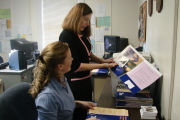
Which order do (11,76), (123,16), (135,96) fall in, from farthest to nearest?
(123,16)
(11,76)
(135,96)

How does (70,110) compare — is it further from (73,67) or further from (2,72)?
(2,72)

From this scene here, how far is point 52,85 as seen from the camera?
984mm

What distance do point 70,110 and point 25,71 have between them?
82.7 inches

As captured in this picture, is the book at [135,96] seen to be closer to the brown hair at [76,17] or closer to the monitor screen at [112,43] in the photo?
the brown hair at [76,17]

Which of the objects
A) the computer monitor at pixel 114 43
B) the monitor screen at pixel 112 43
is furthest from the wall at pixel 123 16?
the monitor screen at pixel 112 43

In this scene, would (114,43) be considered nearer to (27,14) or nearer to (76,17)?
(76,17)

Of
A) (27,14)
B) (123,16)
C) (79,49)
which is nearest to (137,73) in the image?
(79,49)

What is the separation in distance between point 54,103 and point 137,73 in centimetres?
57

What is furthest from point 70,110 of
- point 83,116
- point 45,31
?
point 45,31

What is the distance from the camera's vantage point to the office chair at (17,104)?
0.83 metres

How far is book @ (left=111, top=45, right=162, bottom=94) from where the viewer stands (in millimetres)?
1137

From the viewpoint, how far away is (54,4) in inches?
152

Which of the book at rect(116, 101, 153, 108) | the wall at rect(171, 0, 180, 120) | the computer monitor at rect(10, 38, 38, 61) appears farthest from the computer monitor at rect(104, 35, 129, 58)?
the wall at rect(171, 0, 180, 120)

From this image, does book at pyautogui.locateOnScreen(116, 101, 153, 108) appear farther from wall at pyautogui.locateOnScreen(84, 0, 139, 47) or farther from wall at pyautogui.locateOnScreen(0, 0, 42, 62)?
wall at pyautogui.locateOnScreen(0, 0, 42, 62)
